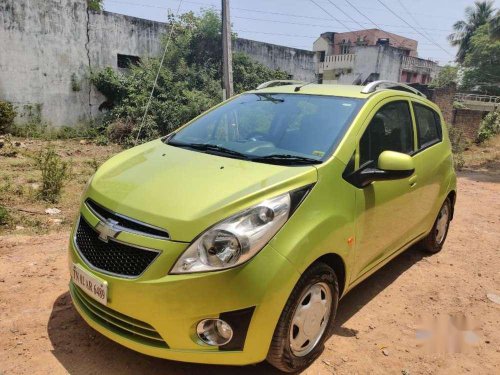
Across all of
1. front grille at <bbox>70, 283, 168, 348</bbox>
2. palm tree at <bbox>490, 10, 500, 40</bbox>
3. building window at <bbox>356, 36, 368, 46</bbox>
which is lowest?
front grille at <bbox>70, 283, 168, 348</bbox>

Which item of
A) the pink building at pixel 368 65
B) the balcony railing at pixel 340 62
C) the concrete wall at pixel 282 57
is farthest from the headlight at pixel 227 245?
the balcony railing at pixel 340 62

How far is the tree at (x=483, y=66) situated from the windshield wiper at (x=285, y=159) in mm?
41335

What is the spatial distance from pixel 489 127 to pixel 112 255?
54.0ft

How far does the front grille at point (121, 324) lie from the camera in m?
2.12

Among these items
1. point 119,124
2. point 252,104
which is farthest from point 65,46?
point 252,104

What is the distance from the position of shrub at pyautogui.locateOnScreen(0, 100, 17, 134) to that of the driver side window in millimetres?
10479

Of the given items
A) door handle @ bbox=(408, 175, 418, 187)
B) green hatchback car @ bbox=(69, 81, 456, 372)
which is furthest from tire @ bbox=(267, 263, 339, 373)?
door handle @ bbox=(408, 175, 418, 187)

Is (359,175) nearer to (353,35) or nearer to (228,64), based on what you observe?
(228,64)

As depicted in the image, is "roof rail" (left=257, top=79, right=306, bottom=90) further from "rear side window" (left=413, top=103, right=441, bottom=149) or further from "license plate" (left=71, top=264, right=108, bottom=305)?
"license plate" (left=71, top=264, right=108, bottom=305)

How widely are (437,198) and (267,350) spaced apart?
2.65 metres

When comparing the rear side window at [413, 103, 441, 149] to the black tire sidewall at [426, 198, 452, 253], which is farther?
the black tire sidewall at [426, 198, 452, 253]

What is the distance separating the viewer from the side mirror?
2688mm

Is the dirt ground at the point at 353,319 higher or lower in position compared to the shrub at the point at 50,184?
lower

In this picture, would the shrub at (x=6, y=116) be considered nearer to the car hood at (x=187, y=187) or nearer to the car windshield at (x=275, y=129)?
the car windshield at (x=275, y=129)
